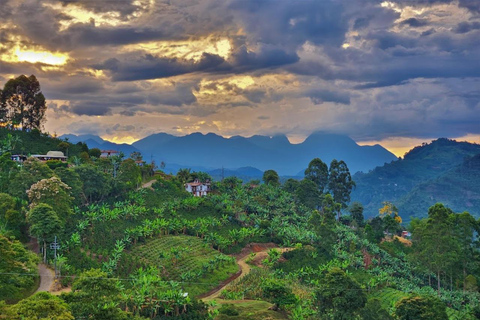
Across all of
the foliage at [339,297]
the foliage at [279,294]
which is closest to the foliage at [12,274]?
the foliage at [279,294]

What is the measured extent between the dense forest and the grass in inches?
5.7

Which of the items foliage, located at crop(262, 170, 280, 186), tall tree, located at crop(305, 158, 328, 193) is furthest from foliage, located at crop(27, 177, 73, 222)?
tall tree, located at crop(305, 158, 328, 193)

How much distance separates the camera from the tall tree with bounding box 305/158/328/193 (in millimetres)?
91188

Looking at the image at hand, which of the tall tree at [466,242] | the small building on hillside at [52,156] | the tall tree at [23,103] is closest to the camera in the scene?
the tall tree at [466,242]

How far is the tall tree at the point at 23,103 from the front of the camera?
7438 cm

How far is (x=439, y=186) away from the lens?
189m

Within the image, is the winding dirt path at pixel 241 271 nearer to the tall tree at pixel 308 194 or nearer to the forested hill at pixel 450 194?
the tall tree at pixel 308 194

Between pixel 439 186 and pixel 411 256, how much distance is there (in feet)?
488

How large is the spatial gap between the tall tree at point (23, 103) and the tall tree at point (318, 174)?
180 ft

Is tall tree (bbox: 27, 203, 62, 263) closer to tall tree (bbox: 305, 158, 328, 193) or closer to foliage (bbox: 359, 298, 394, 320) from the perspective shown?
foliage (bbox: 359, 298, 394, 320)

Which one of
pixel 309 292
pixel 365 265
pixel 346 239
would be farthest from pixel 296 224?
pixel 309 292

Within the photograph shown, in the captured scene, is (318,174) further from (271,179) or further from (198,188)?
(198,188)

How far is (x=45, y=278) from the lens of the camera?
35344mm

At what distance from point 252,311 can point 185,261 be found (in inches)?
532
